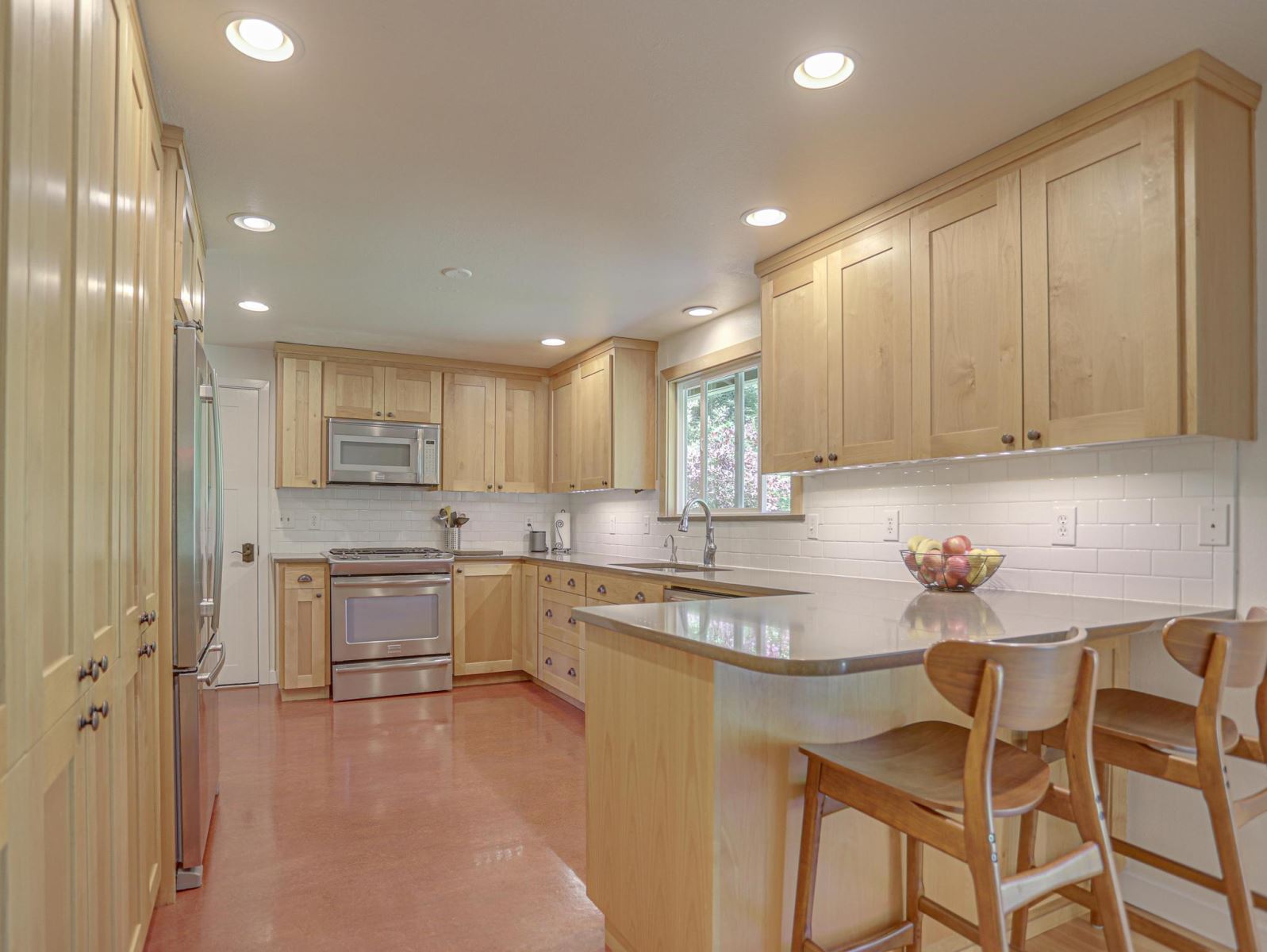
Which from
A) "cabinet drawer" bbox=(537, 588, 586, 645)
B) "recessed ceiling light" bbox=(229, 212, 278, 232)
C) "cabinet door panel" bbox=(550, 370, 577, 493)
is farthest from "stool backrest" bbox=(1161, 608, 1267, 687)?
"cabinet door panel" bbox=(550, 370, 577, 493)

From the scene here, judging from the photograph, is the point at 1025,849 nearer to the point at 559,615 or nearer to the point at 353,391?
the point at 559,615

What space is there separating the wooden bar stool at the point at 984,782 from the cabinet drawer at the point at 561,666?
293 centimetres

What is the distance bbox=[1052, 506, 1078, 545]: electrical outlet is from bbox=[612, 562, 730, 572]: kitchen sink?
1.71 m

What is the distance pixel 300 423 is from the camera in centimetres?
514

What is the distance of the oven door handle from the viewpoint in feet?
15.8

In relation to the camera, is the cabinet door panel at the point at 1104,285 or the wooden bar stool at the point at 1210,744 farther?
the cabinet door panel at the point at 1104,285

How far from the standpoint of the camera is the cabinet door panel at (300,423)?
510cm

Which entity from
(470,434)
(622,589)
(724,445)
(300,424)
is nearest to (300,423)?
(300,424)

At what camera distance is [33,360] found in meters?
0.95

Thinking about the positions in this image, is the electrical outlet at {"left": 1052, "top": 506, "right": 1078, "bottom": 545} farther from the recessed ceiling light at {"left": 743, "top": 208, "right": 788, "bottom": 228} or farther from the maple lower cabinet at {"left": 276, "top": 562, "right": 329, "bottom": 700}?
the maple lower cabinet at {"left": 276, "top": 562, "right": 329, "bottom": 700}

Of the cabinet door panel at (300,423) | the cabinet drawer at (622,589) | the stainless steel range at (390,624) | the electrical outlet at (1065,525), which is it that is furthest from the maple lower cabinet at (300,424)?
the electrical outlet at (1065,525)

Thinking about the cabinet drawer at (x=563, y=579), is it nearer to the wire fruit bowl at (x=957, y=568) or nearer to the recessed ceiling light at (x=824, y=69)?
the wire fruit bowl at (x=957, y=568)

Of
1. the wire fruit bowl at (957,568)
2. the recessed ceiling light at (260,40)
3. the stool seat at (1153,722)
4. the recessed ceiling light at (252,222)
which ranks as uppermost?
the recessed ceiling light at (260,40)

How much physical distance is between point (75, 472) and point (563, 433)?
4471mm
